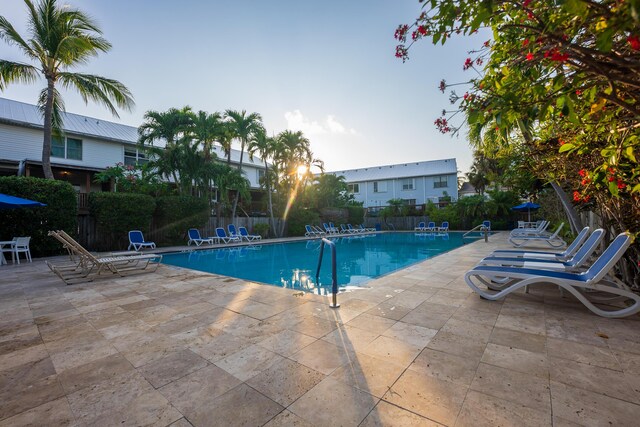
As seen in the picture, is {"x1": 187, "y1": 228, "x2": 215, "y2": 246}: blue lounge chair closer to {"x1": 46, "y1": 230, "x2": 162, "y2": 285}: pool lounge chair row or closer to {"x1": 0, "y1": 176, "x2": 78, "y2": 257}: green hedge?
{"x1": 0, "y1": 176, "x2": 78, "y2": 257}: green hedge

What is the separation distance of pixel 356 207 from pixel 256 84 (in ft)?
68.8

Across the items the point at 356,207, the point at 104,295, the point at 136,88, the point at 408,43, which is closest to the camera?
the point at 408,43

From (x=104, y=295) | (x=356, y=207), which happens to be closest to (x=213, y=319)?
(x=104, y=295)

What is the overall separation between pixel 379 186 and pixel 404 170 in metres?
3.85

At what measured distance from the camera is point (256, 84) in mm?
10711

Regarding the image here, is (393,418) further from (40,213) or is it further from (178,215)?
(178,215)

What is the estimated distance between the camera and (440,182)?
33906mm

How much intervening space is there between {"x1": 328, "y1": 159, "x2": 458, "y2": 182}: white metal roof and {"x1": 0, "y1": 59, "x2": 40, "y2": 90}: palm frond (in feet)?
87.4

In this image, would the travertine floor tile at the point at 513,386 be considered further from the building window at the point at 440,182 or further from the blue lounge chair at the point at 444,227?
the building window at the point at 440,182

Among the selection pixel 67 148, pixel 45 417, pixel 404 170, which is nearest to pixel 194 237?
pixel 67 148

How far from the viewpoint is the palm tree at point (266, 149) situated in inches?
797

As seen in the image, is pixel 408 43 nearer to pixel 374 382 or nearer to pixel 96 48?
pixel 374 382

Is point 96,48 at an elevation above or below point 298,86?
above

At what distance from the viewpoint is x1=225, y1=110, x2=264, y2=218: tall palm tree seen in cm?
1905
